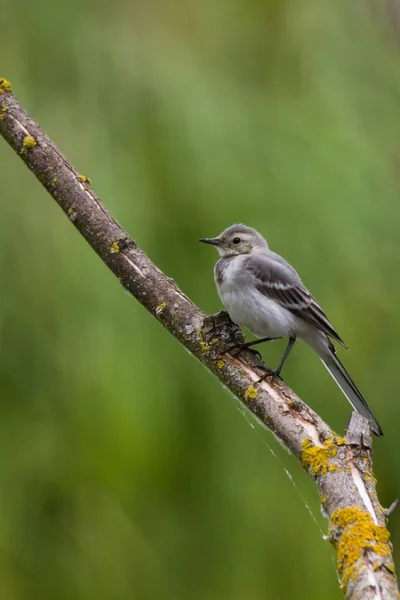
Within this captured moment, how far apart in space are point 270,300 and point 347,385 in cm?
38

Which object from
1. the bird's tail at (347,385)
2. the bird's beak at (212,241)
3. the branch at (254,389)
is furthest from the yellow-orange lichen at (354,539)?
the bird's beak at (212,241)

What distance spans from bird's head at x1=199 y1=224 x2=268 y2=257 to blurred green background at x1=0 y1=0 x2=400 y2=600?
0.37ft

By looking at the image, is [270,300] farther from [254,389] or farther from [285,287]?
[254,389]

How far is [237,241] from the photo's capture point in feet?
9.09

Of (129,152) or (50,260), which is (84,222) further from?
(129,152)

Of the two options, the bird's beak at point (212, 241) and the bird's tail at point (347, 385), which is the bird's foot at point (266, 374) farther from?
the bird's beak at point (212, 241)

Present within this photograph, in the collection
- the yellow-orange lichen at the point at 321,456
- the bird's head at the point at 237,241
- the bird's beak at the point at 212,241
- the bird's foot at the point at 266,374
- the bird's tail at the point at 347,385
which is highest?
the bird's head at the point at 237,241

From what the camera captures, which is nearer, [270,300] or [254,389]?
[254,389]

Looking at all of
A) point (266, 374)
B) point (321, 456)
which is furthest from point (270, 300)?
point (321, 456)

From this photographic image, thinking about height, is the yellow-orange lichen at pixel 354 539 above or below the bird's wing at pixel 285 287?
below

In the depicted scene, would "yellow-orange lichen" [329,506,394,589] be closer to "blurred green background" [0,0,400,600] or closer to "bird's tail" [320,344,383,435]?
"bird's tail" [320,344,383,435]

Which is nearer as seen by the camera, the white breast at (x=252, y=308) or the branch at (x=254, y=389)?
the branch at (x=254, y=389)

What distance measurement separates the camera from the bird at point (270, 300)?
2.60 metres

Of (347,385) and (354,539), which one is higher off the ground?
(347,385)
